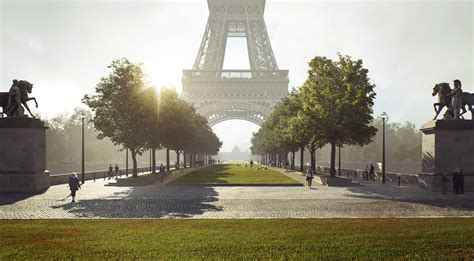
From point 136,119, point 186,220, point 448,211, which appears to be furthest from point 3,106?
point 448,211

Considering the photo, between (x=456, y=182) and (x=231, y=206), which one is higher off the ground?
(x=456, y=182)

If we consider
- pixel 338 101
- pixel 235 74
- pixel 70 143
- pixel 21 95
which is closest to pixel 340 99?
pixel 338 101

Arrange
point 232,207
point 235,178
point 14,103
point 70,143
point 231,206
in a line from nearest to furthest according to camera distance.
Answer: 1. point 232,207
2. point 231,206
3. point 14,103
4. point 235,178
5. point 70,143

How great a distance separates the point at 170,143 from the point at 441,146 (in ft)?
127

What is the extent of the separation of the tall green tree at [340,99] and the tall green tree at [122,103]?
50.4ft

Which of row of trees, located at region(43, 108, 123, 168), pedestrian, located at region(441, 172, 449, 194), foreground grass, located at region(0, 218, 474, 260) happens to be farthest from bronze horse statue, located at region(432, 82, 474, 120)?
row of trees, located at region(43, 108, 123, 168)

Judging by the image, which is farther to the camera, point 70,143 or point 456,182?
point 70,143

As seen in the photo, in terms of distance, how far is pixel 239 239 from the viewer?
1433 cm

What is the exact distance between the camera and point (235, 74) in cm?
13188

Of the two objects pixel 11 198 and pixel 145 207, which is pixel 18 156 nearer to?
pixel 11 198

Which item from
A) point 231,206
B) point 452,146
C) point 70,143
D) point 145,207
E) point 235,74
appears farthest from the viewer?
point 235,74

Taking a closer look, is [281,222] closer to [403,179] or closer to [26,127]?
[26,127]

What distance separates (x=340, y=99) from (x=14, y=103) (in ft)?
85.7

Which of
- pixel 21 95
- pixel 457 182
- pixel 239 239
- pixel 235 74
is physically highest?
pixel 235 74
